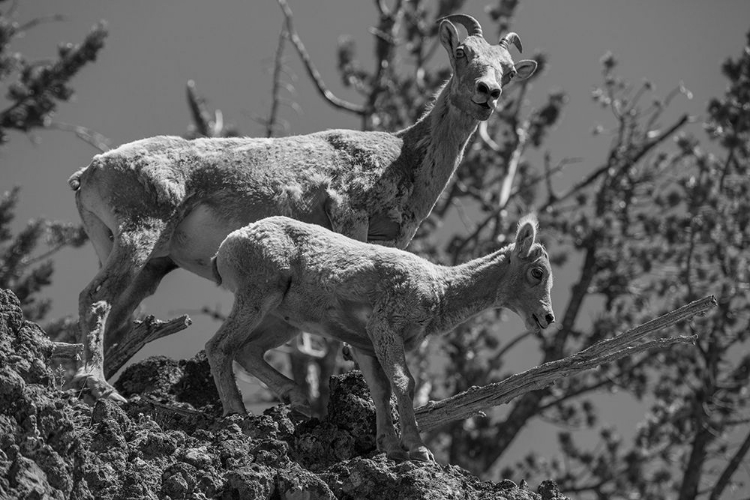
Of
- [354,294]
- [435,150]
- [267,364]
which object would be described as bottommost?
[267,364]

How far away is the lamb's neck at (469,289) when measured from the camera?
13.0 meters

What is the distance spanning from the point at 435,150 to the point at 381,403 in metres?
3.60

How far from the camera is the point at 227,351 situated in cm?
1295

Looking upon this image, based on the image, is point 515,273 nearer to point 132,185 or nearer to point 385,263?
point 385,263

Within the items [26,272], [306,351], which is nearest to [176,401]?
[26,272]

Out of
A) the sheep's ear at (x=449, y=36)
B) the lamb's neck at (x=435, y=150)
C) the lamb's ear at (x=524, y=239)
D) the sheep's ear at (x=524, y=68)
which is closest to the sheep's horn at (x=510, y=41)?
the sheep's ear at (x=524, y=68)

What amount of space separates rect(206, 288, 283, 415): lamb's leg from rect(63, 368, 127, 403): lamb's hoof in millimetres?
881

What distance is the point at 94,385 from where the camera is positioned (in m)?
13.0

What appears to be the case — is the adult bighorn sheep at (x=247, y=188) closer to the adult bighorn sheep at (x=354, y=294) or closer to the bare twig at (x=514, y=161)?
the adult bighorn sheep at (x=354, y=294)

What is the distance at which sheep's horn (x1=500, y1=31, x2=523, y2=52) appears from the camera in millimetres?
15796

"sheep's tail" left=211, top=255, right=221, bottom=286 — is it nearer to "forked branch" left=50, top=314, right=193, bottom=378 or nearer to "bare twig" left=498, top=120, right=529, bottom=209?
"forked branch" left=50, top=314, right=193, bottom=378

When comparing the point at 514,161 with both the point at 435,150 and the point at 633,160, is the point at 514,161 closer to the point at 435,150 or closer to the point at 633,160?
the point at 633,160

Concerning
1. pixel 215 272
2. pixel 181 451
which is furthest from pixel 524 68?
pixel 181 451

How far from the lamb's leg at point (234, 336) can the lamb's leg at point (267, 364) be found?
17.2 inches
